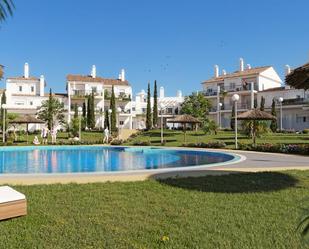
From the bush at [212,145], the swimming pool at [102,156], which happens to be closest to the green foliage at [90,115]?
the swimming pool at [102,156]


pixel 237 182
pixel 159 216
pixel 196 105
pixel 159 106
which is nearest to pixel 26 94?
pixel 159 106

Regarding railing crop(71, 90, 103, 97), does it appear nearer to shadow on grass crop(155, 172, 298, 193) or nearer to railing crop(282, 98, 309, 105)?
railing crop(282, 98, 309, 105)

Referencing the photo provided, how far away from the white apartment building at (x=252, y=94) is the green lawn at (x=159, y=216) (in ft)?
139

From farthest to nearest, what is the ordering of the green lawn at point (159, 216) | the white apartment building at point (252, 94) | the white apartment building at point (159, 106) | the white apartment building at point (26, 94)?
1. the white apartment building at point (159, 106)
2. the white apartment building at point (26, 94)
3. the white apartment building at point (252, 94)
4. the green lawn at point (159, 216)

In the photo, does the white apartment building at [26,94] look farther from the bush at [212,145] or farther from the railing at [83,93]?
the bush at [212,145]

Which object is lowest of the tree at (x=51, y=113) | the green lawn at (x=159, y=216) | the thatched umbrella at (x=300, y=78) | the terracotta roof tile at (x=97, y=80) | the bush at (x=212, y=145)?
the green lawn at (x=159, y=216)

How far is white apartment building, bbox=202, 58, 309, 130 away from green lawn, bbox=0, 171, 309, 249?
42275 mm

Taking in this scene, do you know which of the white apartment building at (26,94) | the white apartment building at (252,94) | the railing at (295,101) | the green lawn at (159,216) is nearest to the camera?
the green lawn at (159,216)

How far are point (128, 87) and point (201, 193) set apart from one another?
5270 centimetres

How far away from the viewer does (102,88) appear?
56.0 meters

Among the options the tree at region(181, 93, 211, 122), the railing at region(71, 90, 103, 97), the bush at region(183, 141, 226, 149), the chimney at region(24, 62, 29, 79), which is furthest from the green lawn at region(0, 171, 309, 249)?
the chimney at region(24, 62, 29, 79)

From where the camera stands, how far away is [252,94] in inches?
2026

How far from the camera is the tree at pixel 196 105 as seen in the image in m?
45.3

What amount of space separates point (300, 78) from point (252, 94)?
45.0 metres
